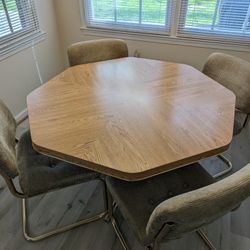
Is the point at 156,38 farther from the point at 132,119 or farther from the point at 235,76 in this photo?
the point at 132,119

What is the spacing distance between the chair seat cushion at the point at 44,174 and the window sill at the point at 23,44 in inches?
45.1

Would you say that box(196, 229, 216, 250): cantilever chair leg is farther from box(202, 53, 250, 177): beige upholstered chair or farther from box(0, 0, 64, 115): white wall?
box(0, 0, 64, 115): white wall

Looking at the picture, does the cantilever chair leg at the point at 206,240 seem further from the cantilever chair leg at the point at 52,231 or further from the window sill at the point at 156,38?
the window sill at the point at 156,38

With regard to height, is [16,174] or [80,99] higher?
[80,99]

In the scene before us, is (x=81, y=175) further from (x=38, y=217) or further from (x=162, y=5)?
(x=162, y=5)

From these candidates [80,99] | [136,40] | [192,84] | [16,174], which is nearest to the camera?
[16,174]

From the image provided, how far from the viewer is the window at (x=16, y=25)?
2.04 m

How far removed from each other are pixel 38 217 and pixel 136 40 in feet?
6.27

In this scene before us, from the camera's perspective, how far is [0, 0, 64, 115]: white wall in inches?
85.4

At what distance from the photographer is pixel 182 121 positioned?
1.15 metres

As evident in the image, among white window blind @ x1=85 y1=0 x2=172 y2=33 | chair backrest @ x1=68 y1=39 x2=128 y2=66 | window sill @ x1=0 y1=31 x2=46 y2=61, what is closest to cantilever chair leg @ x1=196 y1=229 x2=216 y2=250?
chair backrest @ x1=68 y1=39 x2=128 y2=66

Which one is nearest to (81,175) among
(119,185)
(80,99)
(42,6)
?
(119,185)

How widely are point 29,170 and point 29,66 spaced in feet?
4.92

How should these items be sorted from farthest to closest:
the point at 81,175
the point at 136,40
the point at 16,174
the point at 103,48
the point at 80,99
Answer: the point at 136,40
the point at 103,48
the point at 80,99
the point at 81,175
the point at 16,174
